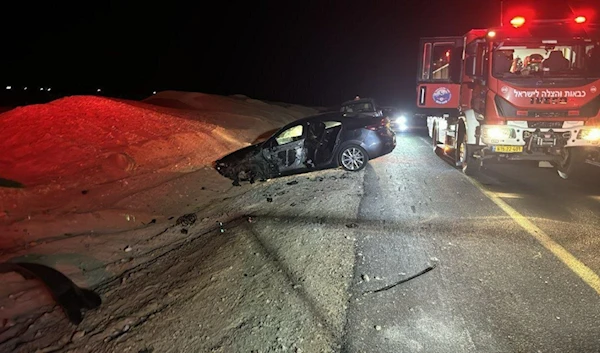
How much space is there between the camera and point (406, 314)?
156 inches

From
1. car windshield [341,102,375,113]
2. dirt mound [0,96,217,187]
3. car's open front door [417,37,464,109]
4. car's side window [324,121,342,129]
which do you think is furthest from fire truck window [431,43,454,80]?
dirt mound [0,96,217,187]

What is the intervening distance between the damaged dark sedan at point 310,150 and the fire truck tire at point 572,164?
3.95 m

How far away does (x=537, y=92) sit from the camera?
8859mm

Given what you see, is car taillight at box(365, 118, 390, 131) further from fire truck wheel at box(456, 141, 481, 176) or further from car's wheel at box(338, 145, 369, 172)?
fire truck wheel at box(456, 141, 481, 176)

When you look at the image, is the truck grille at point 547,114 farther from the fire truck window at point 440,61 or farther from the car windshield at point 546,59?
the fire truck window at point 440,61

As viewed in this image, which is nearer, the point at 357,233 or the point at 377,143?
the point at 357,233

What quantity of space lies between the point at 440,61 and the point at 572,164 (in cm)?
436

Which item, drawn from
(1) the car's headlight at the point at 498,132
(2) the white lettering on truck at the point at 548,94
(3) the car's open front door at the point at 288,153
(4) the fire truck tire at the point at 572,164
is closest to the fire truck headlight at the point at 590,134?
(4) the fire truck tire at the point at 572,164

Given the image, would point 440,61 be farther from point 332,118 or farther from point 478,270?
point 478,270

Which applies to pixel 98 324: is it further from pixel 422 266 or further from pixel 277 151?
pixel 277 151

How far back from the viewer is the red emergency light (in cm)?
918

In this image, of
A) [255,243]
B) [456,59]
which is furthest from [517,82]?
[255,243]

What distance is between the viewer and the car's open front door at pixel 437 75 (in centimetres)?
1164

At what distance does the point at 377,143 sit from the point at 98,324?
24.9 feet
